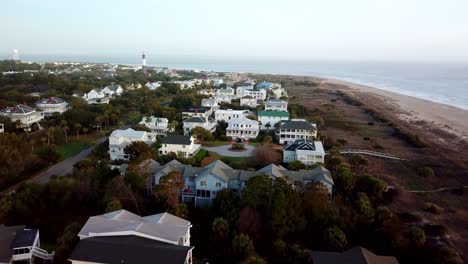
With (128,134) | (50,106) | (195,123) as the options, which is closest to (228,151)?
(195,123)

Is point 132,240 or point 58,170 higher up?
point 132,240

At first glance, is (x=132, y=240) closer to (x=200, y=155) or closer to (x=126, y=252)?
(x=126, y=252)

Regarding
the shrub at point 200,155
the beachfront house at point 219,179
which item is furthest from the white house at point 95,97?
the beachfront house at point 219,179

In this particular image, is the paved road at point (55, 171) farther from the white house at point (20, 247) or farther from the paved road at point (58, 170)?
the white house at point (20, 247)

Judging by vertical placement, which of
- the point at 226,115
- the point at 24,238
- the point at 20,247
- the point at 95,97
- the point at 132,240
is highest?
the point at 226,115

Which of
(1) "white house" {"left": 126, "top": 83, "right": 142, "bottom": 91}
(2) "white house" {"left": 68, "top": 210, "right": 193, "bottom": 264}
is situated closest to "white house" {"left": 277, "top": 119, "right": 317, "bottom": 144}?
(2) "white house" {"left": 68, "top": 210, "right": 193, "bottom": 264}

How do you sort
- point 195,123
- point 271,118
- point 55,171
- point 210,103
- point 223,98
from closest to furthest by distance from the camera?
1. point 55,171
2. point 195,123
3. point 271,118
4. point 210,103
5. point 223,98

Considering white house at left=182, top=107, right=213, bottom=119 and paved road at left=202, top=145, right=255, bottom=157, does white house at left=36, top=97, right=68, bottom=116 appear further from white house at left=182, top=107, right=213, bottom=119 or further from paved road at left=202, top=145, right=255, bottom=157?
paved road at left=202, top=145, right=255, bottom=157
